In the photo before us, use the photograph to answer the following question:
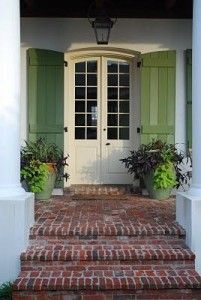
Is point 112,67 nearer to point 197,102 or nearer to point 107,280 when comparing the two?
point 197,102

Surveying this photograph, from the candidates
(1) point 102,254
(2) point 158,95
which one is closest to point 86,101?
(2) point 158,95

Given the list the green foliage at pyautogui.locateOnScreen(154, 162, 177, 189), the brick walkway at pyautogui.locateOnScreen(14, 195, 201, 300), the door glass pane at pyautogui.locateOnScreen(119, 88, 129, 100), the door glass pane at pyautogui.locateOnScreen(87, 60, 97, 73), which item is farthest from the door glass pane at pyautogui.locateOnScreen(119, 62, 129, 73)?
the brick walkway at pyautogui.locateOnScreen(14, 195, 201, 300)

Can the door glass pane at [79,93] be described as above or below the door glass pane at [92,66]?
below

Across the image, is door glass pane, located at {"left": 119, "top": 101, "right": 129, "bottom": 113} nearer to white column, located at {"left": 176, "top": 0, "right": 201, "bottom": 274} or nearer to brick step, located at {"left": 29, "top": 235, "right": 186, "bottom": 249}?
white column, located at {"left": 176, "top": 0, "right": 201, "bottom": 274}

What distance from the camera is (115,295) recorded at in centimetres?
371

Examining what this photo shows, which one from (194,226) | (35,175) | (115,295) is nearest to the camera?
(115,295)

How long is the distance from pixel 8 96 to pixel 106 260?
1886 millimetres

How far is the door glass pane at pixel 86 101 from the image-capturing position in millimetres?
7215

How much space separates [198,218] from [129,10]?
3993mm

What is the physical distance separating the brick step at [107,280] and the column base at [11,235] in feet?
0.79

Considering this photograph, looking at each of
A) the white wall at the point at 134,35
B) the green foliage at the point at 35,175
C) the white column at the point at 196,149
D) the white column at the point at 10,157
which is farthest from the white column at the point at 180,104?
the white column at the point at 10,157

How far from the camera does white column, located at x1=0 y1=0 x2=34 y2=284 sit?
415 centimetres

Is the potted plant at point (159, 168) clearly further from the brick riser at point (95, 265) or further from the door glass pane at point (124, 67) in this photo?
the brick riser at point (95, 265)

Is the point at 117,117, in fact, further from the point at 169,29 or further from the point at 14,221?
the point at 14,221
